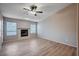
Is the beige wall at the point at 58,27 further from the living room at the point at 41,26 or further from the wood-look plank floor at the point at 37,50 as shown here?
the wood-look plank floor at the point at 37,50

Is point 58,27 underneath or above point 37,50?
above

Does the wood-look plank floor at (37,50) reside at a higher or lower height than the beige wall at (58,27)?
lower

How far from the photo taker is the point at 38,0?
1.44m

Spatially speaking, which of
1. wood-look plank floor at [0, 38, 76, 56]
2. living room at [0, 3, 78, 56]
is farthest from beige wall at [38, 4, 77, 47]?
wood-look plank floor at [0, 38, 76, 56]

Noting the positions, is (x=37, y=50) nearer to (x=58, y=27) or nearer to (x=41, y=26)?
(x=41, y=26)

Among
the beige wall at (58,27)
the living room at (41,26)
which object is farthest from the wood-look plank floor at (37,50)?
the beige wall at (58,27)

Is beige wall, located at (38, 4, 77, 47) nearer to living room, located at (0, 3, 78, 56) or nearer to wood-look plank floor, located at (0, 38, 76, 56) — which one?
living room, located at (0, 3, 78, 56)

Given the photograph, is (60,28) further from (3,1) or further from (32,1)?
(3,1)

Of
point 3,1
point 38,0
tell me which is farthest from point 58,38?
point 3,1

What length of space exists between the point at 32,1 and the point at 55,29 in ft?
6.34

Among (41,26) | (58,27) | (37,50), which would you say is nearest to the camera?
(37,50)

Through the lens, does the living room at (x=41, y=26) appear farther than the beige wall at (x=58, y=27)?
No

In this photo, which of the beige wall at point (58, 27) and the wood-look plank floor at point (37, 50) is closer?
the wood-look plank floor at point (37, 50)

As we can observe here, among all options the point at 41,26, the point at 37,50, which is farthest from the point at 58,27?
the point at 37,50
